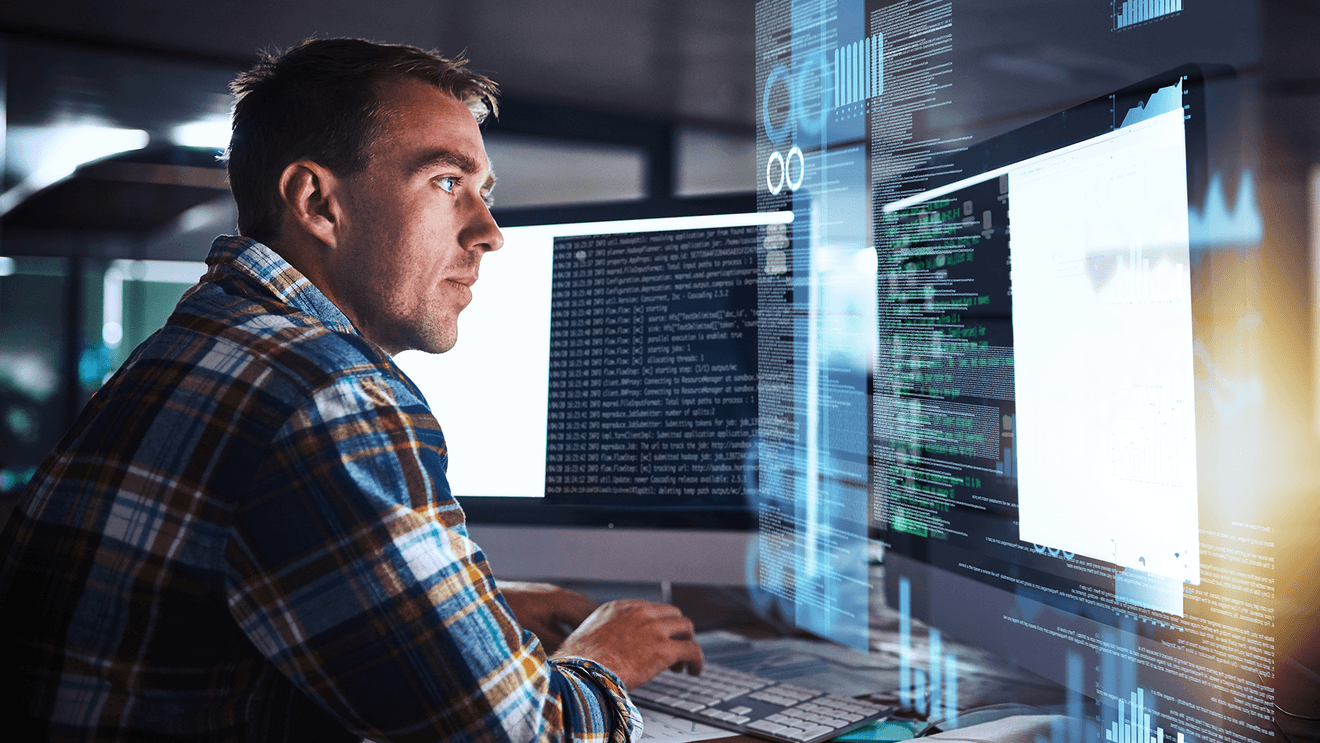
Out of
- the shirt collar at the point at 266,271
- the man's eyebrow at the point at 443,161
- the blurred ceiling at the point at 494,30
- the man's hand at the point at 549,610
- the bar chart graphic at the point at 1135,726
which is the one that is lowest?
the man's hand at the point at 549,610

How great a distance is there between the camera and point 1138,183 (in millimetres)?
552

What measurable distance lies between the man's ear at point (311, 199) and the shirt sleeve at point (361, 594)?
0.27 m

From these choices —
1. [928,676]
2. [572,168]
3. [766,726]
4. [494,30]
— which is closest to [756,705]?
[766,726]

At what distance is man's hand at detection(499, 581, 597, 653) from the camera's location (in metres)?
0.90

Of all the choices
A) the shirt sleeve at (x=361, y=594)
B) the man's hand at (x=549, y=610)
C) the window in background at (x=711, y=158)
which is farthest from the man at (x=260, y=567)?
the window in background at (x=711, y=158)

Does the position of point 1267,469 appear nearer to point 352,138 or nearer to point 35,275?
point 352,138

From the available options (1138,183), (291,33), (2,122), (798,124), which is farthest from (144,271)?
(1138,183)

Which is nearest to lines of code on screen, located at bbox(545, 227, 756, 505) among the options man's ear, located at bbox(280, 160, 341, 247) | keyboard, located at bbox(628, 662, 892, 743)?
keyboard, located at bbox(628, 662, 892, 743)

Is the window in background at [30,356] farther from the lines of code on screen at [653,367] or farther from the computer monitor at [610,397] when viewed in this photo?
the lines of code on screen at [653,367]

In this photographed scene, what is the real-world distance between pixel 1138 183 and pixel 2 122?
8.56 feet

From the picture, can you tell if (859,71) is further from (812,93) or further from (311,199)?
(311,199)

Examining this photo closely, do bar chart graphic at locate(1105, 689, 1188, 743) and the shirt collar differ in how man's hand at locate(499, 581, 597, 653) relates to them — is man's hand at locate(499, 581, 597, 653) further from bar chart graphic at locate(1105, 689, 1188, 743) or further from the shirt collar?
bar chart graphic at locate(1105, 689, 1188, 743)

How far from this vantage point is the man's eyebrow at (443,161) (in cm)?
71

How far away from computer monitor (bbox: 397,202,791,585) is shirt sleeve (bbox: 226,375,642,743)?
1.64 feet
